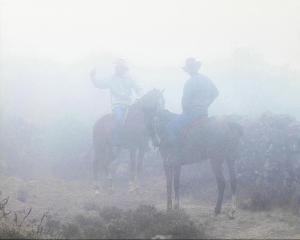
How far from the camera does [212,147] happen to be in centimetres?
1161

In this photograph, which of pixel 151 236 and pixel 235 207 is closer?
pixel 151 236

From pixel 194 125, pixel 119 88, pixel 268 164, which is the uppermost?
pixel 119 88

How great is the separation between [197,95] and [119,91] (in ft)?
13.4

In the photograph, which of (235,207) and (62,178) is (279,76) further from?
(235,207)

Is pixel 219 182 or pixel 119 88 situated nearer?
pixel 219 182

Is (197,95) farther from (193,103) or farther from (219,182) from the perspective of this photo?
(219,182)

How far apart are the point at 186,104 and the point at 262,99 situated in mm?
12368

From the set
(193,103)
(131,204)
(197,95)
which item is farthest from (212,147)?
(131,204)

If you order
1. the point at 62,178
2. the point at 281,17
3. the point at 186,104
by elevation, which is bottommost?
the point at 62,178

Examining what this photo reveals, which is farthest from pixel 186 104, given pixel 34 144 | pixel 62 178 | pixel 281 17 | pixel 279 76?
pixel 281 17

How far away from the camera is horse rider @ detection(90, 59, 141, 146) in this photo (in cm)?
1521

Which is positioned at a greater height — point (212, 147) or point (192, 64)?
point (192, 64)

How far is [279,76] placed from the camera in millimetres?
25797

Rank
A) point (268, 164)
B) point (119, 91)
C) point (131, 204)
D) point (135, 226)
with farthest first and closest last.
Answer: point (119, 91) < point (131, 204) < point (268, 164) < point (135, 226)
